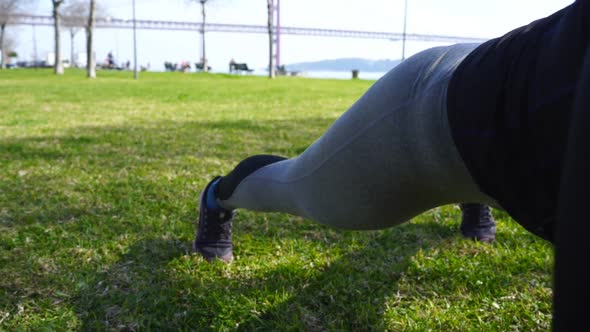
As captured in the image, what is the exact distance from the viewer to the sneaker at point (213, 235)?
189cm

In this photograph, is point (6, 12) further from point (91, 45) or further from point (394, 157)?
point (394, 157)

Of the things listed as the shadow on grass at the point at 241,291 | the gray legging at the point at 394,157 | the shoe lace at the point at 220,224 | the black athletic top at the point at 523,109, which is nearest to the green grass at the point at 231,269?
the shadow on grass at the point at 241,291

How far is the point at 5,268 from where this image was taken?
6.01 feet

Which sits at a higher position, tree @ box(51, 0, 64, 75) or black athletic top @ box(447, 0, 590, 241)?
tree @ box(51, 0, 64, 75)

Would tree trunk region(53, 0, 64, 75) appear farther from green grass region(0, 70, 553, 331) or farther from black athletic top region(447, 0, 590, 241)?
black athletic top region(447, 0, 590, 241)

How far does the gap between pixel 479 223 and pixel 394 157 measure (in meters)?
1.37

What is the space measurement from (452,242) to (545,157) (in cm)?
151

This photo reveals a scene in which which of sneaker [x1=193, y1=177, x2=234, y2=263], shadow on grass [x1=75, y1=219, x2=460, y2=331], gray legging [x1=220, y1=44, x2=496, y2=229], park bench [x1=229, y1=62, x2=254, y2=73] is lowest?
shadow on grass [x1=75, y1=219, x2=460, y2=331]

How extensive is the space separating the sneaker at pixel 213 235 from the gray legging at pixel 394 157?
0.75 m

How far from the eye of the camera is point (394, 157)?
0.96 m

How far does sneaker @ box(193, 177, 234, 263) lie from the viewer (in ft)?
6.21

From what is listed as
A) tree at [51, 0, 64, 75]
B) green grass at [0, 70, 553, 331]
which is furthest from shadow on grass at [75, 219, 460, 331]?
tree at [51, 0, 64, 75]

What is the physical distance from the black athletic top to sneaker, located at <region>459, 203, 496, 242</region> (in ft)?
4.42

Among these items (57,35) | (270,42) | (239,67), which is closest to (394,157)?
(270,42)
